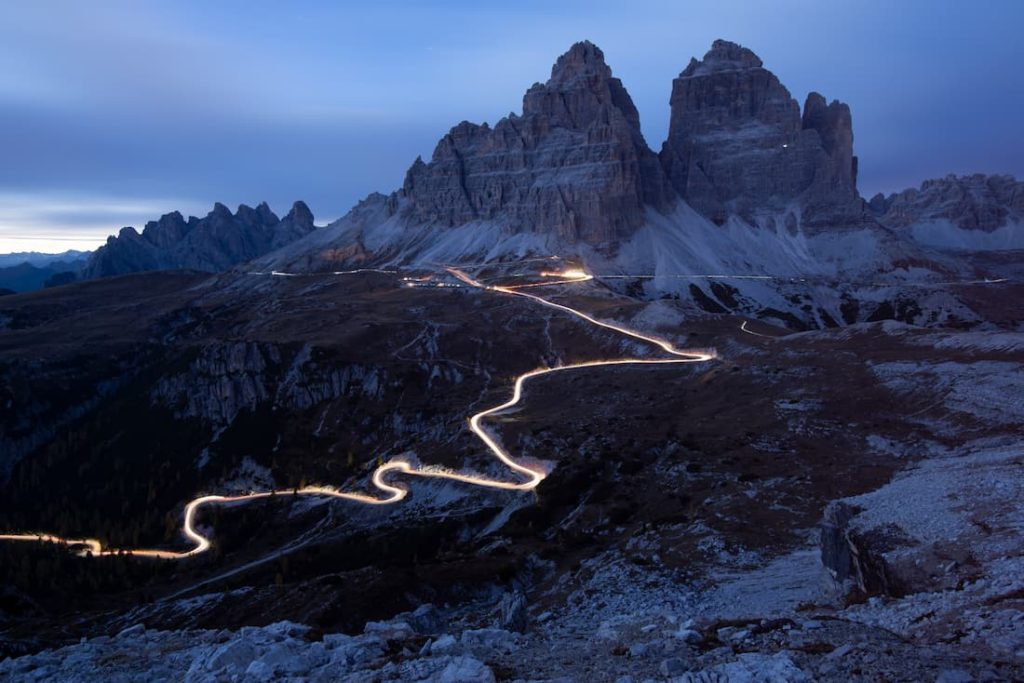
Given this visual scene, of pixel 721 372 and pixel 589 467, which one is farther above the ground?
pixel 721 372

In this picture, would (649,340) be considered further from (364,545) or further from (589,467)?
(364,545)

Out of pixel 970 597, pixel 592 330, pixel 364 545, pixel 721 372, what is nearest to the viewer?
pixel 970 597

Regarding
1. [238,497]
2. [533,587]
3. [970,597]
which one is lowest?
[238,497]

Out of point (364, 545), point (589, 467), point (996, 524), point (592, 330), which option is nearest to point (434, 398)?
point (592, 330)

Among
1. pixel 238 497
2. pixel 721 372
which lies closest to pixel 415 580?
pixel 721 372

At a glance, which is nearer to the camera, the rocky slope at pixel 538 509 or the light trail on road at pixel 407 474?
the rocky slope at pixel 538 509

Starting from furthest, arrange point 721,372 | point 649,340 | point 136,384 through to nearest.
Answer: point 136,384, point 649,340, point 721,372

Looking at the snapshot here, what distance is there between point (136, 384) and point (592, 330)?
107102 millimetres

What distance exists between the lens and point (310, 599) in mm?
40656

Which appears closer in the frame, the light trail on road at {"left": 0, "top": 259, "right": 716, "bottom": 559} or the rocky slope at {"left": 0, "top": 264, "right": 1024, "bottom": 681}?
the rocky slope at {"left": 0, "top": 264, "right": 1024, "bottom": 681}

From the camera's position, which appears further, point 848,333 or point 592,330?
point 592,330

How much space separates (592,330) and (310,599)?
97.5 metres

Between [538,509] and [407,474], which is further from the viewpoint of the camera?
[407,474]

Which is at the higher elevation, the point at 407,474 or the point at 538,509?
the point at 538,509
